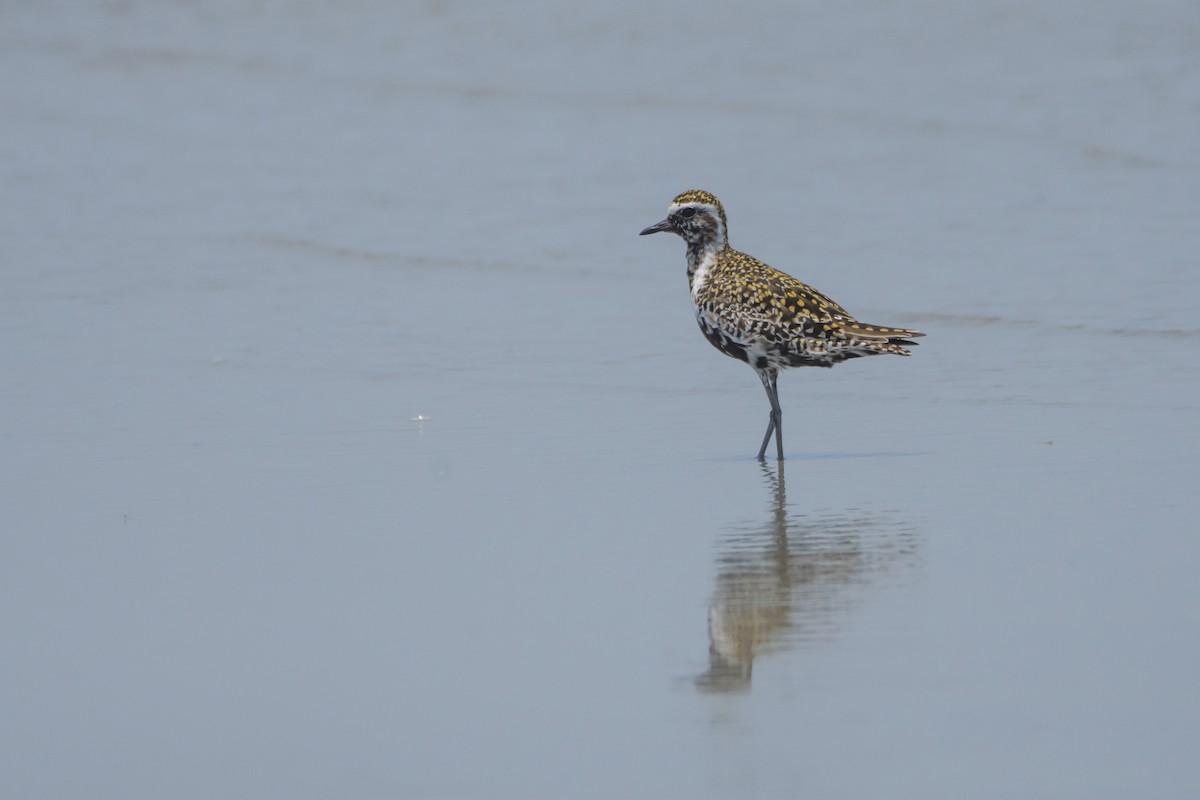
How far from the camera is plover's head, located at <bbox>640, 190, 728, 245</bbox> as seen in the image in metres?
10.7

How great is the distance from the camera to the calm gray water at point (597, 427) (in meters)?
5.36

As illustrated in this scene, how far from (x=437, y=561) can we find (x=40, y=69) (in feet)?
58.1

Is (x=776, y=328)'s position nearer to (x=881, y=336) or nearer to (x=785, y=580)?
(x=881, y=336)

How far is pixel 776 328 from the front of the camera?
986cm

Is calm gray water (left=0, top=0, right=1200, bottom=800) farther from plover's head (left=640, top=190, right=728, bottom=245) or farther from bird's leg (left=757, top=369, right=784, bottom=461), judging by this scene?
plover's head (left=640, top=190, right=728, bottom=245)

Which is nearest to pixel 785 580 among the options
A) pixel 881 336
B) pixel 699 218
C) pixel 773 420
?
pixel 773 420

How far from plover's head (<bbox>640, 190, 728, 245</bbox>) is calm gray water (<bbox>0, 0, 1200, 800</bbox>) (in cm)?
93

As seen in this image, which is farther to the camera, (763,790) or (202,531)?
(202,531)

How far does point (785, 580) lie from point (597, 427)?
3.28 m

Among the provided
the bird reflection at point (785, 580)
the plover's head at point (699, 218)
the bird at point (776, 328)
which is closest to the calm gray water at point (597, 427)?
the bird reflection at point (785, 580)

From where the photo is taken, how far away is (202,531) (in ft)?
25.7

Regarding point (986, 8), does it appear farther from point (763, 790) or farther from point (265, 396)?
point (763, 790)

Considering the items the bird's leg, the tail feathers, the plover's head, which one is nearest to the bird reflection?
the bird's leg

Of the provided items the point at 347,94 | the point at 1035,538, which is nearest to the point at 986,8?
the point at 347,94
